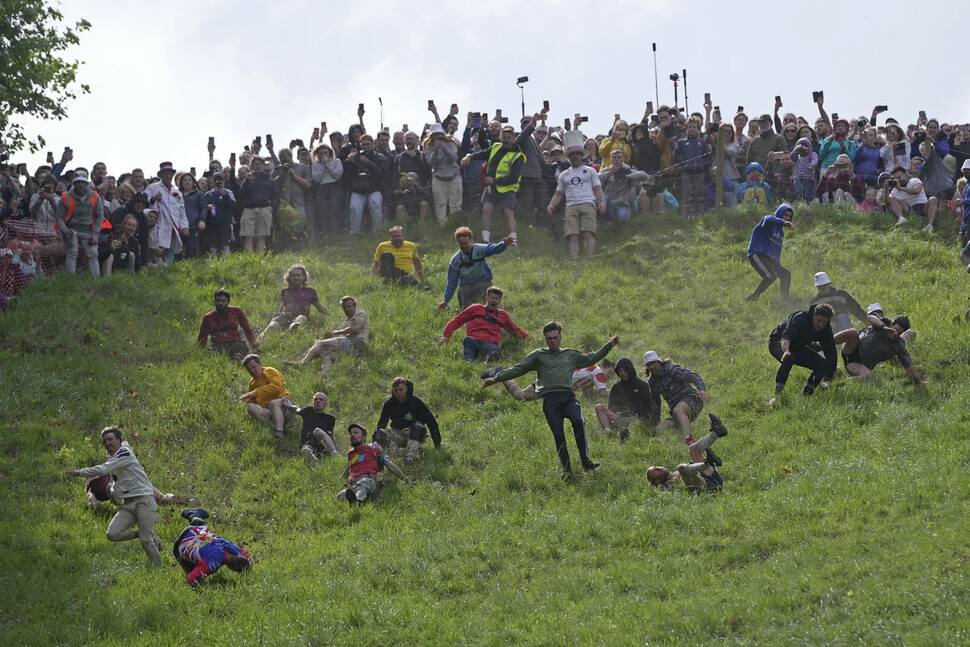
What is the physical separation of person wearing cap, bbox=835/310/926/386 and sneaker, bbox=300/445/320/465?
7.77 m

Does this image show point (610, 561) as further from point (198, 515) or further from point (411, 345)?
point (411, 345)

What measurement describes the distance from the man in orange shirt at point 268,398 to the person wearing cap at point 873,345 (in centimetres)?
820

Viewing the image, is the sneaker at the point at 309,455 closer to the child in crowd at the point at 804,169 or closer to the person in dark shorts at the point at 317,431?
the person in dark shorts at the point at 317,431

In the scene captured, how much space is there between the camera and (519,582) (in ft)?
42.7

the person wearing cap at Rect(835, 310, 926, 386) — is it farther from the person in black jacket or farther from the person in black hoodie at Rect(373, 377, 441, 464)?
the person in black hoodie at Rect(373, 377, 441, 464)

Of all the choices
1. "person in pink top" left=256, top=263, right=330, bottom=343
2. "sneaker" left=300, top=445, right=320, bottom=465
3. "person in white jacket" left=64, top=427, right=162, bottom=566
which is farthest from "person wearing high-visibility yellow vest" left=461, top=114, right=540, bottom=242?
"person in white jacket" left=64, top=427, right=162, bottom=566

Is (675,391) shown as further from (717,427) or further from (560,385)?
(717,427)

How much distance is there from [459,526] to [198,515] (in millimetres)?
3120

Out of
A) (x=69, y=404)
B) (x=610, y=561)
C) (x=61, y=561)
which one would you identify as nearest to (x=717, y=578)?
(x=610, y=561)

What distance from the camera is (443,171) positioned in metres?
25.5

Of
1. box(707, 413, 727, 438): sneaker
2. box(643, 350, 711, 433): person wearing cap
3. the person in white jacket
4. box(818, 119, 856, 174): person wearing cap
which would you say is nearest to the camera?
box(707, 413, 727, 438): sneaker

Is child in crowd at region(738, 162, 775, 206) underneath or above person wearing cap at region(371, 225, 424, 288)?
above

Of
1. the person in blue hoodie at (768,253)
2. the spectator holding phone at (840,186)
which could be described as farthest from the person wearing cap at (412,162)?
the spectator holding phone at (840,186)

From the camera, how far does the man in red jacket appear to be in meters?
19.5
